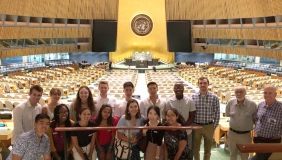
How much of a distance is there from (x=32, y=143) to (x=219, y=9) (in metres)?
29.6

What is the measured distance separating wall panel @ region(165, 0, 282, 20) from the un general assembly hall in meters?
0.12

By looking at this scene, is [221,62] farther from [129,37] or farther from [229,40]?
[129,37]

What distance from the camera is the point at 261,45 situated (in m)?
26.8

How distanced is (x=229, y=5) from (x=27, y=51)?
21.0m

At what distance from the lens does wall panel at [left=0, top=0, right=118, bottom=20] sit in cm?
2400

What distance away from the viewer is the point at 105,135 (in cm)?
448

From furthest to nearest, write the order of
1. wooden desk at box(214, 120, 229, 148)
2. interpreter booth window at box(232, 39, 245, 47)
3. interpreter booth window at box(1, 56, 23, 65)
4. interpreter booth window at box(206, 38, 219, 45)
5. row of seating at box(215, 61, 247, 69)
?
interpreter booth window at box(206, 38, 219, 45) < row of seating at box(215, 61, 247, 69) < interpreter booth window at box(232, 39, 245, 47) < interpreter booth window at box(1, 56, 23, 65) < wooden desk at box(214, 120, 229, 148)

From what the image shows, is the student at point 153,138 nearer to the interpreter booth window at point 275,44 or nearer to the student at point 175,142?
the student at point 175,142

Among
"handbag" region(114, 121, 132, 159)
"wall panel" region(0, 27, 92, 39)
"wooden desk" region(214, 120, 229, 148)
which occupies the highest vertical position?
"wall panel" region(0, 27, 92, 39)

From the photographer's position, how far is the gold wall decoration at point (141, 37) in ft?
123

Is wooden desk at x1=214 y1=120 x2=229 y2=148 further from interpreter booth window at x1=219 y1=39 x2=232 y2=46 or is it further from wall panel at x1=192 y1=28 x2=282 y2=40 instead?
interpreter booth window at x1=219 y1=39 x2=232 y2=46

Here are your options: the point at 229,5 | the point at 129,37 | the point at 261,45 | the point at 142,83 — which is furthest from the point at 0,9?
the point at 261,45

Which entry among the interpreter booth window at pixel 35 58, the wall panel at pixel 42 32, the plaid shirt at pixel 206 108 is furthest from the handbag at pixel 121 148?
the interpreter booth window at pixel 35 58

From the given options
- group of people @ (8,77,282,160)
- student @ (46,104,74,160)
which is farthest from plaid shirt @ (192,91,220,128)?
student @ (46,104,74,160)
